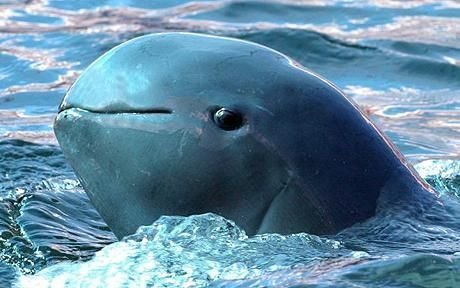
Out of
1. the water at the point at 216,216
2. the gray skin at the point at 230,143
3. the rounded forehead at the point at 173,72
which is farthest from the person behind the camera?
the rounded forehead at the point at 173,72

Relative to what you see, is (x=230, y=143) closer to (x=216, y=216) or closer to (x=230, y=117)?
(x=230, y=117)

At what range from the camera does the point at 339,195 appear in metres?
3.70

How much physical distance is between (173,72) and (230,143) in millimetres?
311

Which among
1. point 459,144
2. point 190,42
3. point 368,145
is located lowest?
point 459,144

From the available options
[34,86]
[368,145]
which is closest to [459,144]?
[34,86]

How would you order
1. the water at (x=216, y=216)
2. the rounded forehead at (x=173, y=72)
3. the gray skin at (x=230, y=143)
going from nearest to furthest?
the water at (x=216, y=216) → the gray skin at (x=230, y=143) → the rounded forehead at (x=173, y=72)

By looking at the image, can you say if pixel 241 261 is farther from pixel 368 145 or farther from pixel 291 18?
pixel 291 18

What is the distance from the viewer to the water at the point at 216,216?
3582mm

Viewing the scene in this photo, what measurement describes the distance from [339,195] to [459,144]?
3559mm

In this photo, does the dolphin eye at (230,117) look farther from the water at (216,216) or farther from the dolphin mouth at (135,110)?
the water at (216,216)

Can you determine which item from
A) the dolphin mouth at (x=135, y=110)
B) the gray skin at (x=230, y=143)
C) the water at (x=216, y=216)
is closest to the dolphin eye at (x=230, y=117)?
the gray skin at (x=230, y=143)

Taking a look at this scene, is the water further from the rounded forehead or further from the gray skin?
the rounded forehead

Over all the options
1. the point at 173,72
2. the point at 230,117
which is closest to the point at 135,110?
the point at 173,72

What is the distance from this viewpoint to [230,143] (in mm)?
3758
